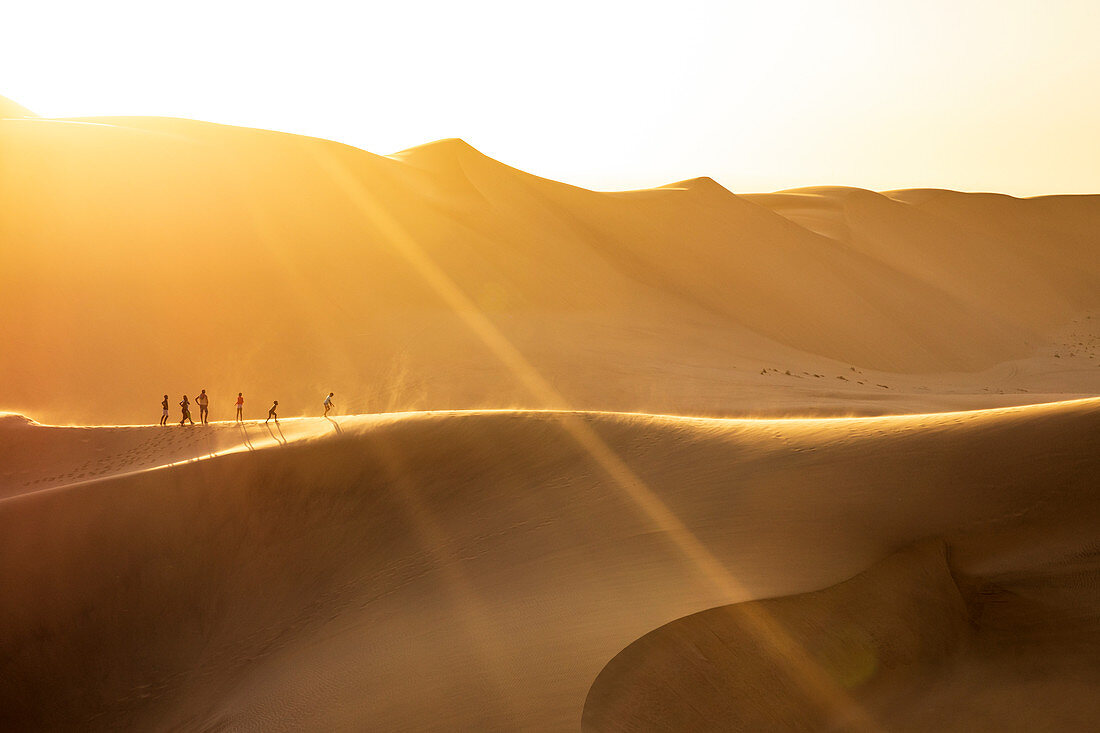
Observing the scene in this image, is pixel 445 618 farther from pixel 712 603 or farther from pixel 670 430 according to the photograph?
pixel 670 430

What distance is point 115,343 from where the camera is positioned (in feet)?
69.2

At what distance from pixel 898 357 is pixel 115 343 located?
26.9 meters

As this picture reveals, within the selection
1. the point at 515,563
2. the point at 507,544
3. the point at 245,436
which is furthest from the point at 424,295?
the point at 515,563

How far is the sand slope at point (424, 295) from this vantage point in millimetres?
20656

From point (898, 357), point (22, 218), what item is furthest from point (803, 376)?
point (22, 218)

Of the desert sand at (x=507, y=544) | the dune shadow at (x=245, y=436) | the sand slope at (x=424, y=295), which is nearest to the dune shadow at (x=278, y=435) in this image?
the desert sand at (x=507, y=544)

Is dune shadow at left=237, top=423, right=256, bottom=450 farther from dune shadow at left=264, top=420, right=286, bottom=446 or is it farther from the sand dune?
dune shadow at left=264, top=420, right=286, bottom=446

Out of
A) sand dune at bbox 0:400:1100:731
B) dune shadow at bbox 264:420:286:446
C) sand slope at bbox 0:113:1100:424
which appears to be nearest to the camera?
sand dune at bbox 0:400:1100:731

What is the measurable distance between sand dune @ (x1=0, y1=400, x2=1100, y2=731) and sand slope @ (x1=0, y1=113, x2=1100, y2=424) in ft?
29.0

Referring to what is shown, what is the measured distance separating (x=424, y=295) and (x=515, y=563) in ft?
62.8

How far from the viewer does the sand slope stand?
2066cm

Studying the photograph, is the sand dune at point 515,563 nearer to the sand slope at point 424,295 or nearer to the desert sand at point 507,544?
the desert sand at point 507,544

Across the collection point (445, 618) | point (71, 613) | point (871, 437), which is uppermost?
point (871, 437)

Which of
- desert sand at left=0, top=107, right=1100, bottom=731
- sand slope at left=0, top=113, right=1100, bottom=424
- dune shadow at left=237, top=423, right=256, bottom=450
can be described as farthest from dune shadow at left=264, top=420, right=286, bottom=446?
sand slope at left=0, top=113, right=1100, bottom=424
